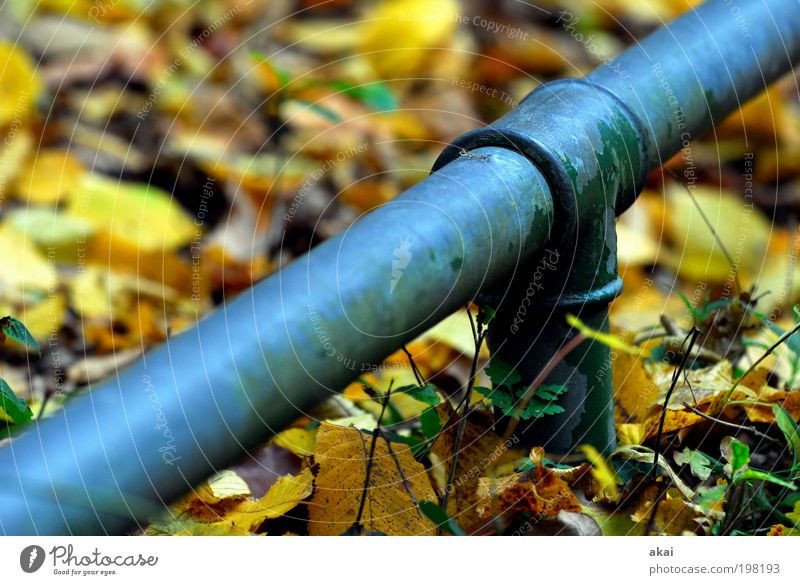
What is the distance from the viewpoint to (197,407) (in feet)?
1.92

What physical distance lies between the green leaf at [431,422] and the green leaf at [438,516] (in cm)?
9

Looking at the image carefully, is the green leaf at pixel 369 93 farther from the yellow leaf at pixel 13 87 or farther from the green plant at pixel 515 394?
the yellow leaf at pixel 13 87

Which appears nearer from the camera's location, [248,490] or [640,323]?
[248,490]

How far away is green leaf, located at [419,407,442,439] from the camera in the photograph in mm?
862

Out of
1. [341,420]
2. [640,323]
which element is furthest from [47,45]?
[341,420]

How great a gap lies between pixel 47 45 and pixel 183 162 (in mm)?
572

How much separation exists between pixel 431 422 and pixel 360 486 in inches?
3.2

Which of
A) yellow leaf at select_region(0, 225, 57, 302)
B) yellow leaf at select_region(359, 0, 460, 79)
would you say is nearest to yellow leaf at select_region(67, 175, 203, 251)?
yellow leaf at select_region(0, 225, 57, 302)

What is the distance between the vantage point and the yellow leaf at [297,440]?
98 cm

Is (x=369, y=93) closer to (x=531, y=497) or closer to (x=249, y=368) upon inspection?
(x=531, y=497)

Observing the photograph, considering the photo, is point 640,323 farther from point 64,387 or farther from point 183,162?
point 183,162

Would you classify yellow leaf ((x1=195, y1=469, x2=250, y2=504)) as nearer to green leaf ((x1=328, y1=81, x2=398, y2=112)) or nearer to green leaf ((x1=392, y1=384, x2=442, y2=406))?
green leaf ((x1=392, y1=384, x2=442, y2=406))

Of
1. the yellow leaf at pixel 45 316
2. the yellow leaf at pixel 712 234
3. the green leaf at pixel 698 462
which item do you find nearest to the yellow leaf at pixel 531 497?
the green leaf at pixel 698 462

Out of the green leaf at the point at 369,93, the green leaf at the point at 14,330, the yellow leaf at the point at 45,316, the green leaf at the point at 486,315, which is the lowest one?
the yellow leaf at the point at 45,316
